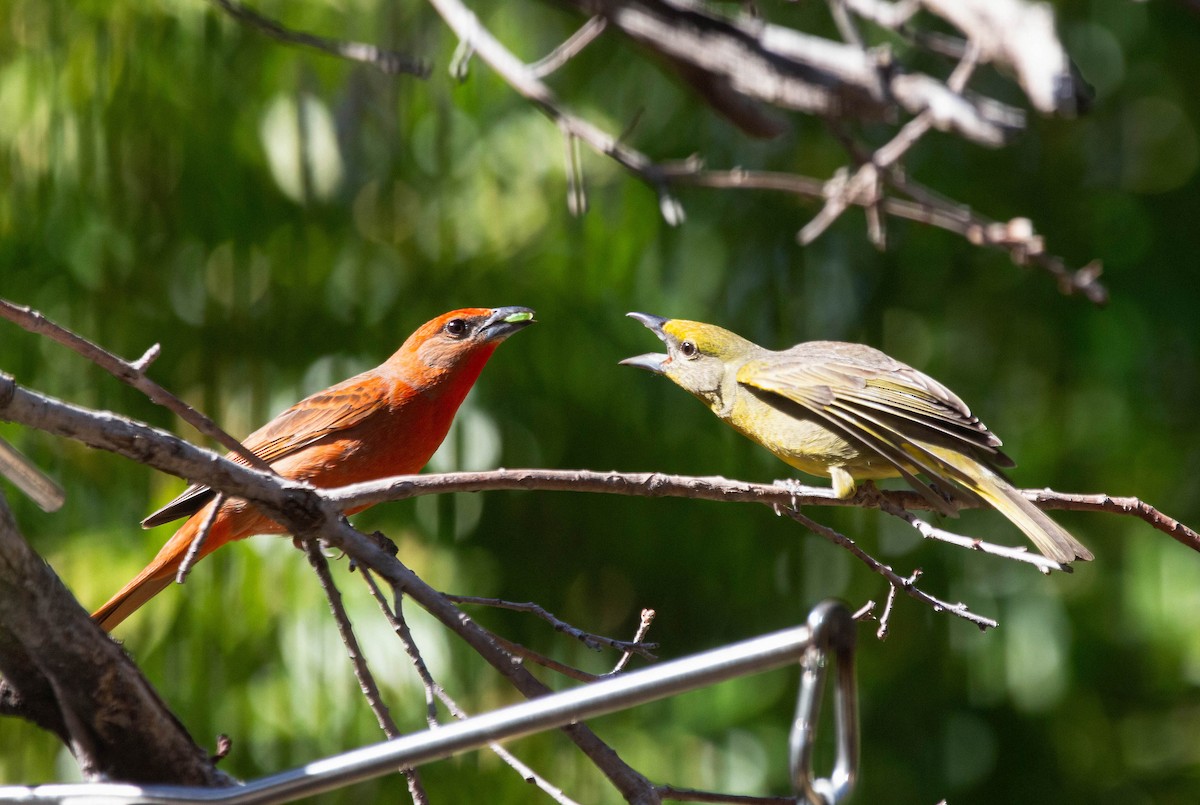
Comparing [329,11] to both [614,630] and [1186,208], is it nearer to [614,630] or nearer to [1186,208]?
[614,630]

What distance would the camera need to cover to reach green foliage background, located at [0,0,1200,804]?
5133mm

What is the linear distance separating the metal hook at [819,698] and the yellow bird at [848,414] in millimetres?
1632

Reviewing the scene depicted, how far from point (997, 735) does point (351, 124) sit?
420 centimetres

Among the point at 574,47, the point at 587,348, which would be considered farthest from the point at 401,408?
the point at 587,348

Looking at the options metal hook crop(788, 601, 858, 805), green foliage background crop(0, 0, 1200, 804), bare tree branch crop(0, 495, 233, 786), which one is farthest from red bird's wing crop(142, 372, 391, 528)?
metal hook crop(788, 601, 858, 805)

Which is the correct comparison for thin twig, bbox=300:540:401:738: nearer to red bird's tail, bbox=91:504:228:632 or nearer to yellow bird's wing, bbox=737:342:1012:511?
red bird's tail, bbox=91:504:228:632

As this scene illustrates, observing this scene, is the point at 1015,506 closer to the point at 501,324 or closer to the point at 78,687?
the point at 501,324

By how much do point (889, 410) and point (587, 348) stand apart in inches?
81.0

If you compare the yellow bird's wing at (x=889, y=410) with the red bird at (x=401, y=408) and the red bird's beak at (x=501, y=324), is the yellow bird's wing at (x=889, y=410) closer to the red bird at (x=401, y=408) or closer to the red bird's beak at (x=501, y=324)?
the red bird's beak at (x=501, y=324)

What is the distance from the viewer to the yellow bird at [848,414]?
3150mm

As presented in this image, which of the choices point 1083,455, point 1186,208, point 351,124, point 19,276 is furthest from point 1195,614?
point 19,276

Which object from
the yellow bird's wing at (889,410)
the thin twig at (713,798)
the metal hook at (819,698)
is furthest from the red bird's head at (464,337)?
the metal hook at (819,698)

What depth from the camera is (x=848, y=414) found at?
3.38 meters

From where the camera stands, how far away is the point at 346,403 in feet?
12.7
